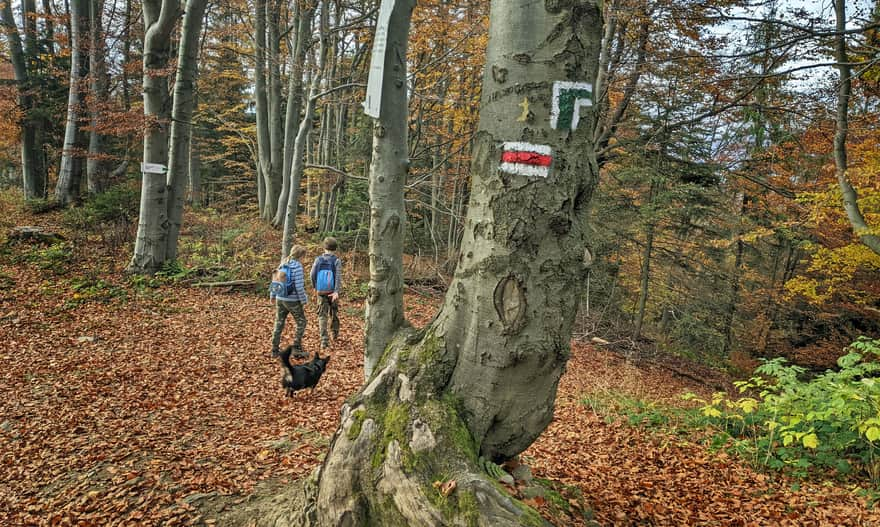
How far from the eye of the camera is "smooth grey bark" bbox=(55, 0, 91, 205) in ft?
38.0

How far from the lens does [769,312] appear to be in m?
14.9

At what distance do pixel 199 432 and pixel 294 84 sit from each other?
10.5 m

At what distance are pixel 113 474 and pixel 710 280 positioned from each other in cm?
1417

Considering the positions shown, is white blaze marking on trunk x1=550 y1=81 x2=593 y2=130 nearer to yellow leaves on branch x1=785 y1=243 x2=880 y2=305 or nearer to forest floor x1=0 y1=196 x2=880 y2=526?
forest floor x1=0 y1=196 x2=880 y2=526

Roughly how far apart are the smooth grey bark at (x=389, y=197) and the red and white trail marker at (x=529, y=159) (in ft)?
3.73

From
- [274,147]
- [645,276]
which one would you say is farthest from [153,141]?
[645,276]

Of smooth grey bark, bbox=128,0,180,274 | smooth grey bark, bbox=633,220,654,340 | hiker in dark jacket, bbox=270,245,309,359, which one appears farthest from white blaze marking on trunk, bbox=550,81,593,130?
smooth grey bark, bbox=633,220,654,340

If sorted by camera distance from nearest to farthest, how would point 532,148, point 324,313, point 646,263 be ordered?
1. point 532,148
2. point 324,313
3. point 646,263

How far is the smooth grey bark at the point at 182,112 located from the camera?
9.01m

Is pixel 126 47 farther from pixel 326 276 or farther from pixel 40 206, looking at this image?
pixel 326 276

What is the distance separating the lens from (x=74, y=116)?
11.6m

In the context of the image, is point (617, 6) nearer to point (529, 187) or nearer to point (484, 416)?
point (529, 187)

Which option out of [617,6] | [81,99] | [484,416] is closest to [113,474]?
[484,416]

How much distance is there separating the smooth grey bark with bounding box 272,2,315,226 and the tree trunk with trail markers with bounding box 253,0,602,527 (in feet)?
29.5
